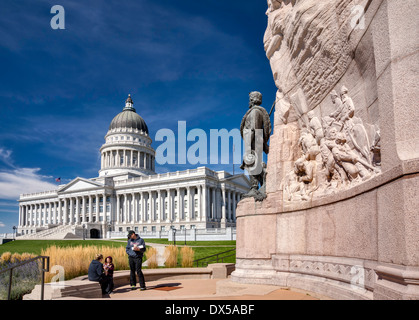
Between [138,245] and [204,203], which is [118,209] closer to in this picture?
[204,203]

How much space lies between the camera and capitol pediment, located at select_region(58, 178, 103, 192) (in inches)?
3738

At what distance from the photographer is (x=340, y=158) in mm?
6449

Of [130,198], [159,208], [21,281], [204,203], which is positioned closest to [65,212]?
[130,198]

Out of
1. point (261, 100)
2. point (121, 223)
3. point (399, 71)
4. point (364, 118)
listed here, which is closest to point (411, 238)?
point (399, 71)

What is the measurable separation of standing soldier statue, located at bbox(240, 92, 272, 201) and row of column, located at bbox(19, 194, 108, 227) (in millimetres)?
89141

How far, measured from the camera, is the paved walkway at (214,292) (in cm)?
631

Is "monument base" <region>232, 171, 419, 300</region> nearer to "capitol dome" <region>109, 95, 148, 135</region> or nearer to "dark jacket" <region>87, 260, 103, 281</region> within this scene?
"dark jacket" <region>87, 260, 103, 281</region>

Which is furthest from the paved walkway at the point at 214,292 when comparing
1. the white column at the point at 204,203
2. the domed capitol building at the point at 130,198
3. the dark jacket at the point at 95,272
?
the white column at the point at 204,203

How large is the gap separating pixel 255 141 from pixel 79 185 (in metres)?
96.6

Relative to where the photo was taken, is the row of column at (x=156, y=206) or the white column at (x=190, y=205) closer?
the white column at (x=190, y=205)

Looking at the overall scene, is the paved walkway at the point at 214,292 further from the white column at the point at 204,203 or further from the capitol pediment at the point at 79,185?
the capitol pediment at the point at 79,185

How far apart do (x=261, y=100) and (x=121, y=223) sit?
3452 inches

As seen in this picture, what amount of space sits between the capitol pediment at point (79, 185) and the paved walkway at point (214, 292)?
8771 centimetres
